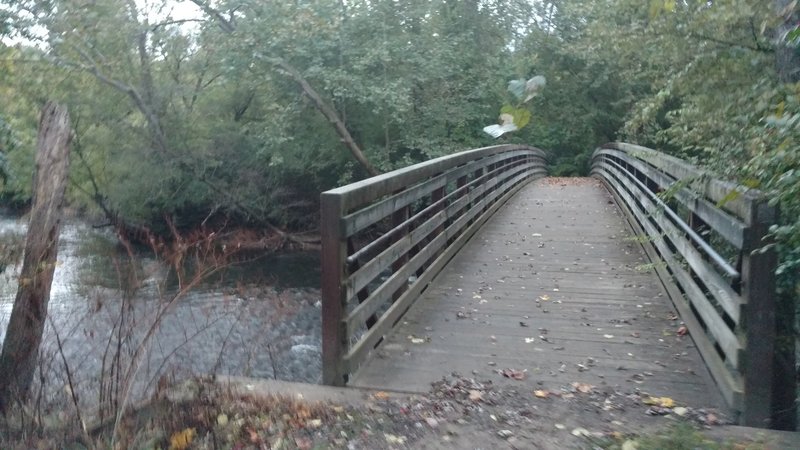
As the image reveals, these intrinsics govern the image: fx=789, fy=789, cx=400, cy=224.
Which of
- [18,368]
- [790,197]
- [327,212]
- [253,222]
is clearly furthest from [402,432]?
[253,222]

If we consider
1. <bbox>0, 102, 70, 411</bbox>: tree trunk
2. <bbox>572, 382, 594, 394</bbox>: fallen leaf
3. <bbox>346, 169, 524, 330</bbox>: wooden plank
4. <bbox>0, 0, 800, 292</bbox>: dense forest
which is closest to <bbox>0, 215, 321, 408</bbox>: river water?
<bbox>0, 102, 70, 411</bbox>: tree trunk

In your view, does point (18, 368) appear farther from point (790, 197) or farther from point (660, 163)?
point (660, 163)

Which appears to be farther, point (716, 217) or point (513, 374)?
point (513, 374)

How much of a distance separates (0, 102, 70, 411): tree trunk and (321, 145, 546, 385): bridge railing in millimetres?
2500

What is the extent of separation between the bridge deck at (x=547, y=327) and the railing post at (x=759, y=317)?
0.31m

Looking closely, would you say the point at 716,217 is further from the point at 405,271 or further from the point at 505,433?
the point at 405,271

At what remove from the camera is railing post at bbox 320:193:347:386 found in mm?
4848

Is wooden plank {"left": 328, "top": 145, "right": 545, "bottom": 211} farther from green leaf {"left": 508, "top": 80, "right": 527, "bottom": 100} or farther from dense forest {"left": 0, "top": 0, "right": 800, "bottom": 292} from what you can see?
dense forest {"left": 0, "top": 0, "right": 800, "bottom": 292}

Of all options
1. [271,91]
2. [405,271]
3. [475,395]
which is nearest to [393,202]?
[405,271]

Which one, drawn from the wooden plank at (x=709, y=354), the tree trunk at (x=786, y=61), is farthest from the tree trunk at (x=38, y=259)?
the tree trunk at (x=786, y=61)

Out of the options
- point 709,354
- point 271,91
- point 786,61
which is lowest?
point 709,354

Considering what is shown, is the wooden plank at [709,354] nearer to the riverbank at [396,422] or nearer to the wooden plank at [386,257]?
the riverbank at [396,422]

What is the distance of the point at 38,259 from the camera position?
6.32 metres

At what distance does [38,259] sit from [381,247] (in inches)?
108
